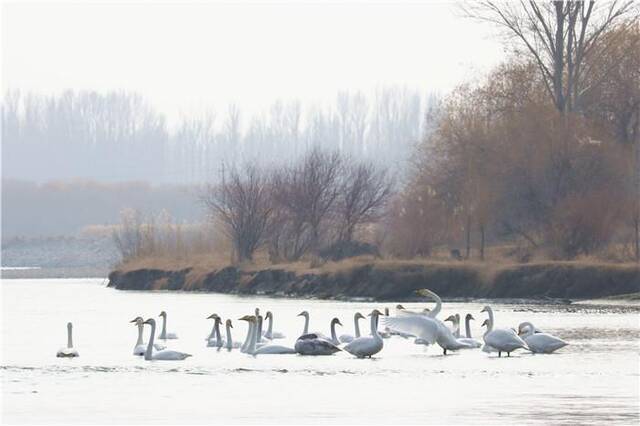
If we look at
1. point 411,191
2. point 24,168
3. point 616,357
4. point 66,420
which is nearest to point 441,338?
point 616,357

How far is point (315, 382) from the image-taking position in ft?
75.6

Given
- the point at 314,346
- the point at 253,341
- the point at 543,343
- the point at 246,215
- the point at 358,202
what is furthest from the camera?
the point at 358,202

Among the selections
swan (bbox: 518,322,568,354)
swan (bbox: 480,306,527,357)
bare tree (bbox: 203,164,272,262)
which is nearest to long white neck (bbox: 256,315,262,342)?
swan (bbox: 480,306,527,357)

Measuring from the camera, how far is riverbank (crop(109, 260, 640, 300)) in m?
50.8

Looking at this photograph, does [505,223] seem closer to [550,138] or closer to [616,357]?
[550,138]

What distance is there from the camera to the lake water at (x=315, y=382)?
18953 millimetres

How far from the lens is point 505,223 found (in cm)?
6044

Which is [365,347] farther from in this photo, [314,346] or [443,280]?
[443,280]

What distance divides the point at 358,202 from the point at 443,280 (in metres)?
18.1

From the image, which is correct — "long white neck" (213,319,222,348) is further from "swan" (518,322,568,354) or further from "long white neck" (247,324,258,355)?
"swan" (518,322,568,354)

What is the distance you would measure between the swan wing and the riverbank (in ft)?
74.6

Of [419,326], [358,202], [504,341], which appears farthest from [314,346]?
[358,202]

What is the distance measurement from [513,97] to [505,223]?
5.78 meters

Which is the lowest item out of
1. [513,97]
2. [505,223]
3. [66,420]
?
[66,420]
